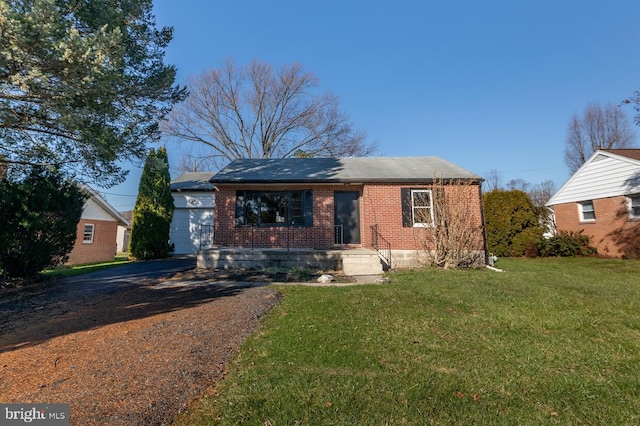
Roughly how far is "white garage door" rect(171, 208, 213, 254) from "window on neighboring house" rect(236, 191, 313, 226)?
657cm

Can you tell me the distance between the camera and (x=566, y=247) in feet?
44.9

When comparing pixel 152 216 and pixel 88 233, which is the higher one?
pixel 152 216

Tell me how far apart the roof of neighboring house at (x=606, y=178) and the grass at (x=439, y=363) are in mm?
10929

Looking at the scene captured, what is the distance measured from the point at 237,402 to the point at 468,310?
13.6ft

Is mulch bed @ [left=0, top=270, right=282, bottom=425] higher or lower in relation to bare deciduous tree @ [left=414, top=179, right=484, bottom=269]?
lower

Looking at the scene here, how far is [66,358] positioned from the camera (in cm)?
310

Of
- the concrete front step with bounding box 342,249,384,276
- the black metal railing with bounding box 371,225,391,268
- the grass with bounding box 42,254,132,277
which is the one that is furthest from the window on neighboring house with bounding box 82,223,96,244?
the black metal railing with bounding box 371,225,391,268

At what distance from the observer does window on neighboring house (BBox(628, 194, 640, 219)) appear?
1257 centimetres

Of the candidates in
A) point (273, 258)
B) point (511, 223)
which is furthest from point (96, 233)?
point (511, 223)

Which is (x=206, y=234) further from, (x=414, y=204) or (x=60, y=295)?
(x=414, y=204)

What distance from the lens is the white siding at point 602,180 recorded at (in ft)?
41.6

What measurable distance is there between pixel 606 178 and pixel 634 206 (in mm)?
1693

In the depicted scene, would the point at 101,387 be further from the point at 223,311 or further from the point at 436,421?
the point at 436,421

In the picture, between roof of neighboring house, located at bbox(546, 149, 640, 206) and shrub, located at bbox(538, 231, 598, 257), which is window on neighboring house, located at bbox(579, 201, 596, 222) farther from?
shrub, located at bbox(538, 231, 598, 257)
